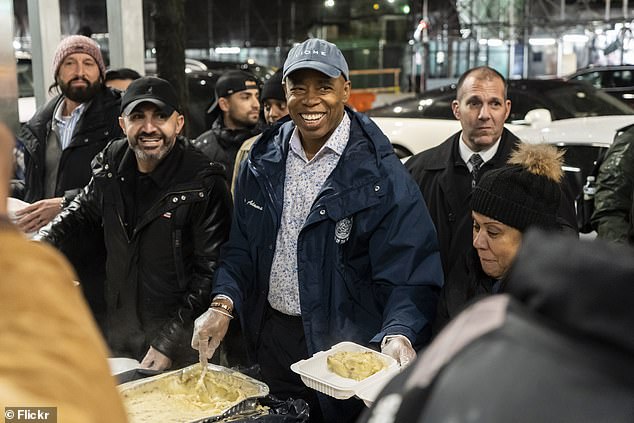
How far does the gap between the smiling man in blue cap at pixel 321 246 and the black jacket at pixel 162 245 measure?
0.61ft

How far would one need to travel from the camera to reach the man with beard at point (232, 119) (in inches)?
218

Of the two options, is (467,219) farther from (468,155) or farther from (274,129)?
(274,129)

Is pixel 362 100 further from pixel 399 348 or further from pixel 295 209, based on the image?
pixel 399 348

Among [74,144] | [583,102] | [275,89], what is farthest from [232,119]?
[583,102]

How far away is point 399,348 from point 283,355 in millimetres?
687

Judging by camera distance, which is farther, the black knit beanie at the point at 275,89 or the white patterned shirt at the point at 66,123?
the black knit beanie at the point at 275,89

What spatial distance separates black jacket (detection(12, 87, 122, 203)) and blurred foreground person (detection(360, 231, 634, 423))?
4.12 m

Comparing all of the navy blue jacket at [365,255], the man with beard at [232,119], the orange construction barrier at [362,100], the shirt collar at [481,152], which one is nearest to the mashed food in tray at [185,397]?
the navy blue jacket at [365,255]

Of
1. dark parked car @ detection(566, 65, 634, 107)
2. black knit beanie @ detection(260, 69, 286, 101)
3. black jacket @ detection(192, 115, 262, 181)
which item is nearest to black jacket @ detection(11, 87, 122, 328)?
black jacket @ detection(192, 115, 262, 181)

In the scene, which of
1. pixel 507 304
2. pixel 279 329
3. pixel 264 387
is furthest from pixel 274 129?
pixel 507 304

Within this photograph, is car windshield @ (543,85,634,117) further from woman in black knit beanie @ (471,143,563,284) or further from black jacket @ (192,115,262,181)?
woman in black knit beanie @ (471,143,563,284)

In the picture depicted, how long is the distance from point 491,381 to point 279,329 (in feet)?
8.53

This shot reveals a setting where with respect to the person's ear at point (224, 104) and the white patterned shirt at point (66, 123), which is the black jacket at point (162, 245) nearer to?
the white patterned shirt at point (66, 123)

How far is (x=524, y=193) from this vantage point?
9.74 feet
